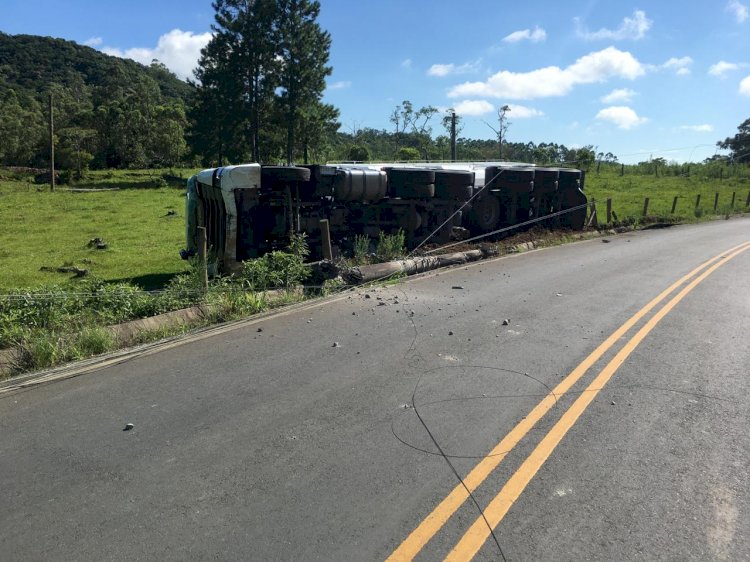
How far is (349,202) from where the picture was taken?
14477mm

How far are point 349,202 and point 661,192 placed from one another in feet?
112

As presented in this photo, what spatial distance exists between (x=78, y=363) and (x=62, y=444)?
2178mm

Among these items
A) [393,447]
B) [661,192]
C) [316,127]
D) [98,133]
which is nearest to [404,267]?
[393,447]

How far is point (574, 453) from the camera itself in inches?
173

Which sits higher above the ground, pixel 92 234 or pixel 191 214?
pixel 191 214

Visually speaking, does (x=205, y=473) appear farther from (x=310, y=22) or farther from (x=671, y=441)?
(x=310, y=22)

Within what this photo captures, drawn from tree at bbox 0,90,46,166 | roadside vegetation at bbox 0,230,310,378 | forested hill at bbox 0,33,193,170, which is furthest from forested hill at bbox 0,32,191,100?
roadside vegetation at bbox 0,230,310,378

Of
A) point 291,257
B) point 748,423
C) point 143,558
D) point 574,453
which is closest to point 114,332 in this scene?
point 291,257

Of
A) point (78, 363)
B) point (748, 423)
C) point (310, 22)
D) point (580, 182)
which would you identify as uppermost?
point (310, 22)

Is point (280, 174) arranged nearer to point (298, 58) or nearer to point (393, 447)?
point (393, 447)

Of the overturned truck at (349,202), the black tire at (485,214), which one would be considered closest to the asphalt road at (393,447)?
the overturned truck at (349,202)

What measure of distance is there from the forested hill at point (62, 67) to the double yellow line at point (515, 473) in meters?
122

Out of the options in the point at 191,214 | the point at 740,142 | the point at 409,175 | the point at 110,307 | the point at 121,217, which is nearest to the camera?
the point at 110,307

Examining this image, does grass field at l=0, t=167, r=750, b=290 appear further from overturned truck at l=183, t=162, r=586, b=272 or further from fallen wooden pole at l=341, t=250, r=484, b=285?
fallen wooden pole at l=341, t=250, r=484, b=285
